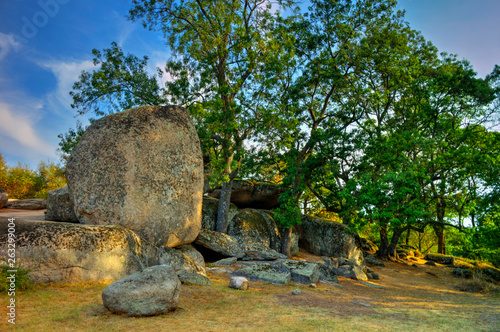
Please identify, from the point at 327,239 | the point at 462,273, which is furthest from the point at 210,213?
the point at 462,273

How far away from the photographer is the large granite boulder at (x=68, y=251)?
6875 millimetres

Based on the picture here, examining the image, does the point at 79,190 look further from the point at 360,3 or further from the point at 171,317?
the point at 360,3

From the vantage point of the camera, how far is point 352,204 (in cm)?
1584

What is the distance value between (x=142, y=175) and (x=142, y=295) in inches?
193

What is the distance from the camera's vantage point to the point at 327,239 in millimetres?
19828

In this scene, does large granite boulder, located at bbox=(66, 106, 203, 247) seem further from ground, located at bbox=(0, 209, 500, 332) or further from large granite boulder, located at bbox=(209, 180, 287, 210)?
large granite boulder, located at bbox=(209, 180, 287, 210)

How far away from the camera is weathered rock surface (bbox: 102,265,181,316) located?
18.3 ft

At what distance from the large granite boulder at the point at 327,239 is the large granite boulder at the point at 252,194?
2681mm

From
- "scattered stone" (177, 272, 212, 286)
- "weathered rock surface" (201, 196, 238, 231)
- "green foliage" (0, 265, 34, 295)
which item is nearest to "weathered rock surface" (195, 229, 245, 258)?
"weathered rock surface" (201, 196, 238, 231)

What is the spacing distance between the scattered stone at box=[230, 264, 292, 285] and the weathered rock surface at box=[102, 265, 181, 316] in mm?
4654

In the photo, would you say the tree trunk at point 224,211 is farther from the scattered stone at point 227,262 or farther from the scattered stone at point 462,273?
the scattered stone at point 462,273

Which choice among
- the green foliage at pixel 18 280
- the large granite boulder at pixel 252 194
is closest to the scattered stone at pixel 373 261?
the large granite boulder at pixel 252 194

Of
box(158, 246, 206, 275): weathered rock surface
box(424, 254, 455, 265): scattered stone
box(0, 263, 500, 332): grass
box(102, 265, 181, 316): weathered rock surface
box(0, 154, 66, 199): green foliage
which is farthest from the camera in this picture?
box(0, 154, 66, 199): green foliage

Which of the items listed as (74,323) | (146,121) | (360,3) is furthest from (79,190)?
(360,3)
